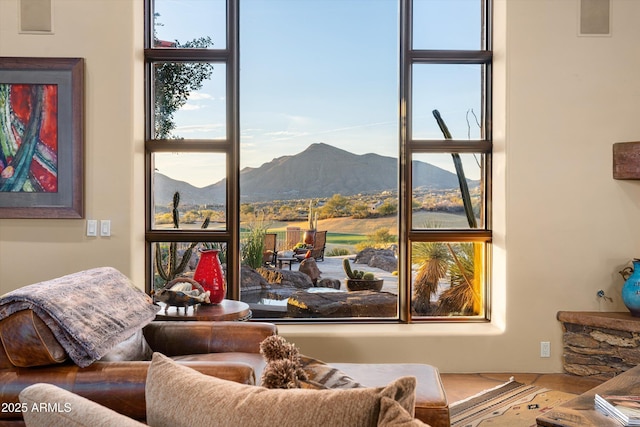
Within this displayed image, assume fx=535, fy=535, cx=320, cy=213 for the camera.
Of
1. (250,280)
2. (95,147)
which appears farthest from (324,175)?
(95,147)

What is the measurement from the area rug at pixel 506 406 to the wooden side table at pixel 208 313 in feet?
4.53

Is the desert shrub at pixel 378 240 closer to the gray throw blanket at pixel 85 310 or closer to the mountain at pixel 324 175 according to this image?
the mountain at pixel 324 175

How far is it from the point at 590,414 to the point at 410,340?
1.94 m

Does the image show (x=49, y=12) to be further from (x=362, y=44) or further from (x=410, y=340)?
(x=410, y=340)

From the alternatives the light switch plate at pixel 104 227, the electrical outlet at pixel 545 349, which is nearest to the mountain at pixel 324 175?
the light switch plate at pixel 104 227

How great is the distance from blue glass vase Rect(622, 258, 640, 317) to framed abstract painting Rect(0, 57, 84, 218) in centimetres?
380

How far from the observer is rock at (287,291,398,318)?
414 cm

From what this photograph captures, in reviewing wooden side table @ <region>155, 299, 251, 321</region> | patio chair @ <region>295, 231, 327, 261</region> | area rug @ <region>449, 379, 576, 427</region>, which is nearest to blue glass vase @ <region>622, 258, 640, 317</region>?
area rug @ <region>449, 379, 576, 427</region>

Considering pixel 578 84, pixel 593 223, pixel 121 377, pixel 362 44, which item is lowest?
pixel 121 377

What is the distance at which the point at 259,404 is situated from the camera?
39.0 inches

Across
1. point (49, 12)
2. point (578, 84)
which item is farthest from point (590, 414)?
point (49, 12)

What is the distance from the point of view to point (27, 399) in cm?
106

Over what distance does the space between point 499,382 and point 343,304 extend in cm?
124

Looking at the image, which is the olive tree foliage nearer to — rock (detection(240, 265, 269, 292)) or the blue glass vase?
rock (detection(240, 265, 269, 292))
